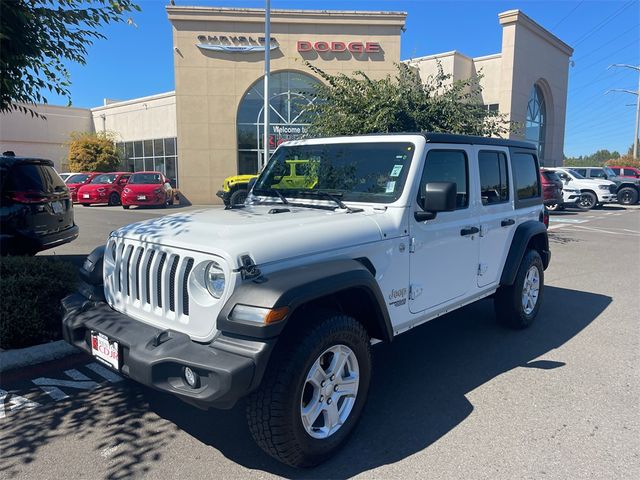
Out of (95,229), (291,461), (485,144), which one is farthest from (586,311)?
(95,229)

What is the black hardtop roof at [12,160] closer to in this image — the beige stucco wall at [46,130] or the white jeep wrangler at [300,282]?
the white jeep wrangler at [300,282]

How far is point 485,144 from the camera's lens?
4.64 m

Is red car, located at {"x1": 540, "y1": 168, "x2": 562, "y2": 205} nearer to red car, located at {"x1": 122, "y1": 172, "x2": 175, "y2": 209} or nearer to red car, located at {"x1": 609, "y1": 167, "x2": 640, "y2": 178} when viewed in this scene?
red car, located at {"x1": 609, "y1": 167, "x2": 640, "y2": 178}

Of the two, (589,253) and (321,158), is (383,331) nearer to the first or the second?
(321,158)

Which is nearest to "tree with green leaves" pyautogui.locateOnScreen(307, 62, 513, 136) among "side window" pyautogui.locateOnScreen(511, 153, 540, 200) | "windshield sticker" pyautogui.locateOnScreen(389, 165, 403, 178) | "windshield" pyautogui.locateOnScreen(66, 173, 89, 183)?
"side window" pyautogui.locateOnScreen(511, 153, 540, 200)

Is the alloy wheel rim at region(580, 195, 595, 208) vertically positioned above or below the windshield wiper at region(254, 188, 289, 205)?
below

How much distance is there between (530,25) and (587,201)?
482 inches

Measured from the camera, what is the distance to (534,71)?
2997 cm

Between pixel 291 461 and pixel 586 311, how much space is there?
494 centimetres

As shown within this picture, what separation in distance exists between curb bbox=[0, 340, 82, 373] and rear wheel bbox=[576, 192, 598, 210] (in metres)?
22.8

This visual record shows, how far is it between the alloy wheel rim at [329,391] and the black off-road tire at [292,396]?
74mm

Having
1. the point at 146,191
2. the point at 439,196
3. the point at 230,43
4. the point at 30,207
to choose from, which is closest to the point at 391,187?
the point at 439,196

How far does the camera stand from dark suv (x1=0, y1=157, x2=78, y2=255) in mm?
6199

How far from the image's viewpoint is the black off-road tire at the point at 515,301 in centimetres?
→ 511
